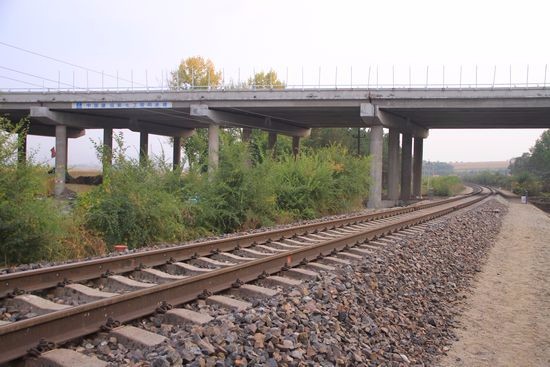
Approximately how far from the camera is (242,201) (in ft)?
51.6

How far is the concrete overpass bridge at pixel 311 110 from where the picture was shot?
32.6m

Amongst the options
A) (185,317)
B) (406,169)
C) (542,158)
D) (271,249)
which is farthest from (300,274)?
(542,158)

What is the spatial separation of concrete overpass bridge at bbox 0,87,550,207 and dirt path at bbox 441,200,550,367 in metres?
19.9

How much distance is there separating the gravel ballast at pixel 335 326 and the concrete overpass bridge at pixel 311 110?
24628mm

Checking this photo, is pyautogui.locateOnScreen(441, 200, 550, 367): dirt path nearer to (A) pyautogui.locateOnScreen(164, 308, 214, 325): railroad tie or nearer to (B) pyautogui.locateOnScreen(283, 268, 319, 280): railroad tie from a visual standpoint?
(B) pyautogui.locateOnScreen(283, 268, 319, 280): railroad tie

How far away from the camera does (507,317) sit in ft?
27.5

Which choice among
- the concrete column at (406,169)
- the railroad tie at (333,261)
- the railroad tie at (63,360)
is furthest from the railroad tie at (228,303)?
the concrete column at (406,169)

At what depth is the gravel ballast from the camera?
441 centimetres

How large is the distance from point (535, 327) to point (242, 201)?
9530 millimetres

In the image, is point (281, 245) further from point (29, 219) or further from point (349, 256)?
point (29, 219)

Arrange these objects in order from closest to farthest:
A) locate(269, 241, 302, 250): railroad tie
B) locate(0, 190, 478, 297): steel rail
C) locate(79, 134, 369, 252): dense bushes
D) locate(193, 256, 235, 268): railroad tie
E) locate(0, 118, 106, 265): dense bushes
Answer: locate(0, 190, 478, 297): steel rail → locate(193, 256, 235, 268): railroad tie → locate(0, 118, 106, 265): dense bushes → locate(269, 241, 302, 250): railroad tie → locate(79, 134, 369, 252): dense bushes

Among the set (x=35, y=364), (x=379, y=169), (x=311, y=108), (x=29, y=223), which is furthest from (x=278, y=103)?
(x=35, y=364)

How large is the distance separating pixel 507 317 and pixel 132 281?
20.1ft

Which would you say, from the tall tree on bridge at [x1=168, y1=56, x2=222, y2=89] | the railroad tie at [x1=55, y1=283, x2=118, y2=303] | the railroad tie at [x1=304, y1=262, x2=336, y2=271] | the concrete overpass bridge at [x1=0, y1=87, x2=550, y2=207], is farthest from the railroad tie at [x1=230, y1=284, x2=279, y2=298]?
the tall tree on bridge at [x1=168, y1=56, x2=222, y2=89]
